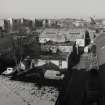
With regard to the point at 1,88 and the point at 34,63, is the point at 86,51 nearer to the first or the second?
the point at 34,63

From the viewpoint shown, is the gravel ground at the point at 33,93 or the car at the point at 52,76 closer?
the gravel ground at the point at 33,93

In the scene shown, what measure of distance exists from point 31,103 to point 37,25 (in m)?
13.4

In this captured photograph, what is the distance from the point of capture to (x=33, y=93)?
195 cm

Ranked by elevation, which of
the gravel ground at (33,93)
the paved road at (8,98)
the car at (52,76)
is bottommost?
the car at (52,76)

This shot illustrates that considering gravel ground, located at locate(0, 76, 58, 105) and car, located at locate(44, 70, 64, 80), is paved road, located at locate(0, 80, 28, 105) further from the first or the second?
car, located at locate(44, 70, 64, 80)

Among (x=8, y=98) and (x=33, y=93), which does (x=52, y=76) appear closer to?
(x=33, y=93)

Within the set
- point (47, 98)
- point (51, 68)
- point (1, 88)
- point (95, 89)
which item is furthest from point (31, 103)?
point (51, 68)

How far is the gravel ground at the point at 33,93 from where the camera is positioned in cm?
179

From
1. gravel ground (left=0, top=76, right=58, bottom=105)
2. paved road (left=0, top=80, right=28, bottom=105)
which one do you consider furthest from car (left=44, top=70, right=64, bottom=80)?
paved road (left=0, top=80, right=28, bottom=105)

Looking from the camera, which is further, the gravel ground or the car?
the car

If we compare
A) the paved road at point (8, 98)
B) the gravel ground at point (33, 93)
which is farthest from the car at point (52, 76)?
the paved road at point (8, 98)

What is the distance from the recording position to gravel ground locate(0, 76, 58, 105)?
5.86 feet

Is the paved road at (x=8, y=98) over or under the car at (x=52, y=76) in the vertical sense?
over

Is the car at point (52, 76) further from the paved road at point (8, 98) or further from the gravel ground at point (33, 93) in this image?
the paved road at point (8, 98)
